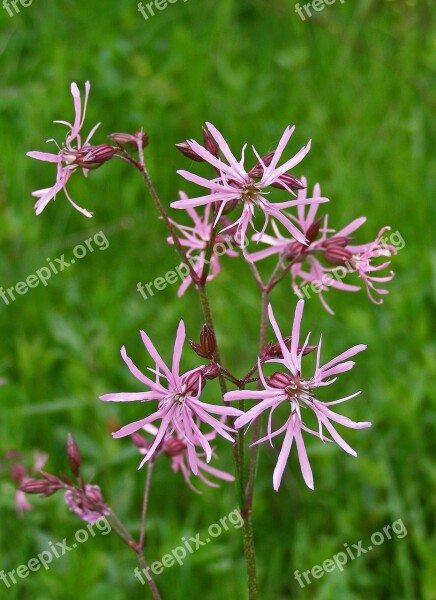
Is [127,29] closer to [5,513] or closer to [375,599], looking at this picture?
[5,513]

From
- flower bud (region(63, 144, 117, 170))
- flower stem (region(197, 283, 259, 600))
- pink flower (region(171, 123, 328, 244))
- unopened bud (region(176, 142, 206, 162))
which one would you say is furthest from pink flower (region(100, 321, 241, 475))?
flower bud (region(63, 144, 117, 170))

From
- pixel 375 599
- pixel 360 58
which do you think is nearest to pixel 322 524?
pixel 375 599

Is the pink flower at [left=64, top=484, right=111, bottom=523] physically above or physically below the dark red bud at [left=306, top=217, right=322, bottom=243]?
below

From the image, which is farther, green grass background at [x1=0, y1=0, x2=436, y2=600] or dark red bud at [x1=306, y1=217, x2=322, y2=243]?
green grass background at [x1=0, y1=0, x2=436, y2=600]

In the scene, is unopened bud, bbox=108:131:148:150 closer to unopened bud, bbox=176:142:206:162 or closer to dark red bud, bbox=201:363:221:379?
unopened bud, bbox=176:142:206:162

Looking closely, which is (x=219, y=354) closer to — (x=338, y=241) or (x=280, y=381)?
(x=280, y=381)

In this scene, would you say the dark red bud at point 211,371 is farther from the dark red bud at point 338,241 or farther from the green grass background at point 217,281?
the green grass background at point 217,281

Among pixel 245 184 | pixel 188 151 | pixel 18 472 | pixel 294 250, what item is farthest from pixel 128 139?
pixel 18 472
